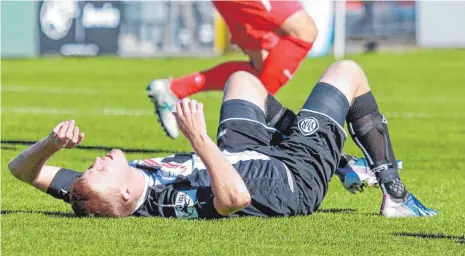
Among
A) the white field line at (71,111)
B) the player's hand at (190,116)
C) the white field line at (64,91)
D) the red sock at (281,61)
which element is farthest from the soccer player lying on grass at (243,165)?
the white field line at (64,91)

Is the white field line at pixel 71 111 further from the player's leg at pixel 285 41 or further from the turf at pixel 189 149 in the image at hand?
the player's leg at pixel 285 41

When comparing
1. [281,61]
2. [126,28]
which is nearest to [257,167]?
[281,61]

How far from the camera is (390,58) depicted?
95.0 feet

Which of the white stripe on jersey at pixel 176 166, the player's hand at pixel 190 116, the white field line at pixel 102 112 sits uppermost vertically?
the player's hand at pixel 190 116

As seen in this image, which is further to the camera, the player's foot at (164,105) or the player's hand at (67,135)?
the player's foot at (164,105)

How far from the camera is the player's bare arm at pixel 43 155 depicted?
6270 millimetres

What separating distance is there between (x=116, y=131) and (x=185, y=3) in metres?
18.1

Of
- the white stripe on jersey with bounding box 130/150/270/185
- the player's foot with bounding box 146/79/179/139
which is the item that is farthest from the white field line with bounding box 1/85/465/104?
the white stripe on jersey with bounding box 130/150/270/185

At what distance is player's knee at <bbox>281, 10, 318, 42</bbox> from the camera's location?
10523 millimetres

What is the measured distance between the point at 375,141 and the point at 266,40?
364 cm

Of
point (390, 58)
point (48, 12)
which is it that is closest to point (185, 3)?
point (48, 12)

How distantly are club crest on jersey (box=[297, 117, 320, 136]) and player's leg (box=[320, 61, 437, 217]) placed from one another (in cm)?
27

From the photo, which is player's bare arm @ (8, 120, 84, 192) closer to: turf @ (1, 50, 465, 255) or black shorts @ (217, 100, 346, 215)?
turf @ (1, 50, 465, 255)

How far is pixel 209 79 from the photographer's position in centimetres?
1109
